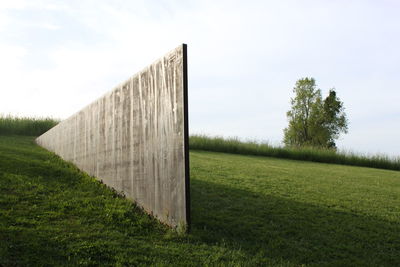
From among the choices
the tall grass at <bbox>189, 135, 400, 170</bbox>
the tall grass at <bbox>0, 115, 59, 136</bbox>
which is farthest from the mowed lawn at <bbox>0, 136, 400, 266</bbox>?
the tall grass at <bbox>0, 115, 59, 136</bbox>

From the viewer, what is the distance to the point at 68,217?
161 inches

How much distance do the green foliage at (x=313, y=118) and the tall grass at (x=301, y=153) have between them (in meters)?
14.9

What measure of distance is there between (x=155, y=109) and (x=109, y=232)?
1.50 metres

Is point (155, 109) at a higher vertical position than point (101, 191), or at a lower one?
higher

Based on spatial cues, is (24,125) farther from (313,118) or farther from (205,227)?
(313,118)

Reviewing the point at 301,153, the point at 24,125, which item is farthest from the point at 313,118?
the point at 24,125

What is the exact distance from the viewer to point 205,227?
3.71 metres

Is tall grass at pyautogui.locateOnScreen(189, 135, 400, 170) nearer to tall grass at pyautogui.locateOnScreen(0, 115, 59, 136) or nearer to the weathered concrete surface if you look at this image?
tall grass at pyautogui.locateOnScreen(0, 115, 59, 136)

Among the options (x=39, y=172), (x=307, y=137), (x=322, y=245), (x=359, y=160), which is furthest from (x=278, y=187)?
(x=307, y=137)

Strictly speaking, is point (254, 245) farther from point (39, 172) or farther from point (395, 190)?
point (395, 190)

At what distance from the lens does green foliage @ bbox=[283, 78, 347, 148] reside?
1251 inches

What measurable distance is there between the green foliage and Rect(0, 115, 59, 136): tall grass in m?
21.3

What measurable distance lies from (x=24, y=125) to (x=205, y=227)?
18.2 metres

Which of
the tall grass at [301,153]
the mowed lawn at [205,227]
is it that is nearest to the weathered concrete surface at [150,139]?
the mowed lawn at [205,227]
